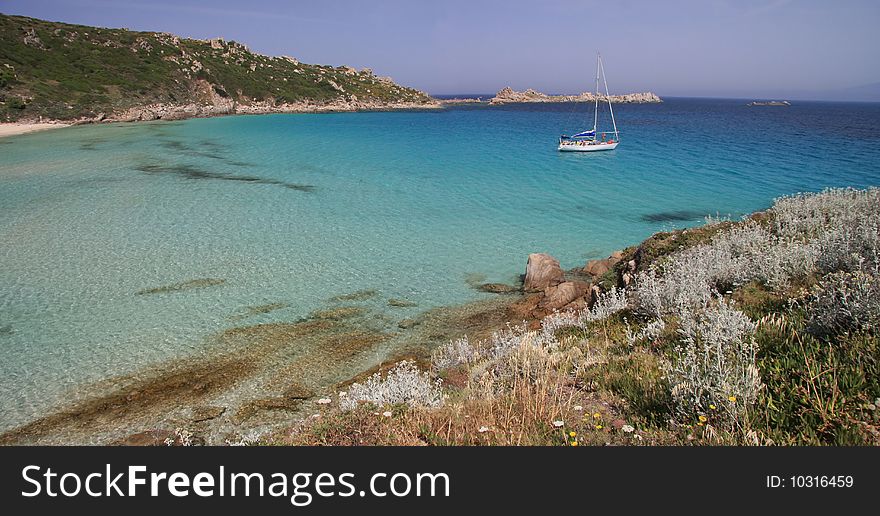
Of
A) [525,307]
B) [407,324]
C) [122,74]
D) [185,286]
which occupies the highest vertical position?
[122,74]

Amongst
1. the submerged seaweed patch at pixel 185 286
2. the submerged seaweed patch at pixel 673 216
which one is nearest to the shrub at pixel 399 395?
the submerged seaweed patch at pixel 185 286

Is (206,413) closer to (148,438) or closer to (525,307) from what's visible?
(148,438)

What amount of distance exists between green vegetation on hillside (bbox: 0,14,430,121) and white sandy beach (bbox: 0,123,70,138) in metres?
2.64

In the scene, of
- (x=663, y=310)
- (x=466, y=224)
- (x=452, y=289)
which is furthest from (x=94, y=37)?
(x=663, y=310)

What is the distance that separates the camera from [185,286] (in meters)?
15.3

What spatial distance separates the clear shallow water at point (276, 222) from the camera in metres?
12.8

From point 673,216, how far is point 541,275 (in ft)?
47.4

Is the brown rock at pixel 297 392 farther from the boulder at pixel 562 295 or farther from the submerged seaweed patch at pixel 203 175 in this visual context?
the submerged seaweed patch at pixel 203 175

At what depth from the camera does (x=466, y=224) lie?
24.1 m

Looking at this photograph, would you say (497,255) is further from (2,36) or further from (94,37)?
(94,37)

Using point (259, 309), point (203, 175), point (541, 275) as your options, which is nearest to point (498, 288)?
point (541, 275)

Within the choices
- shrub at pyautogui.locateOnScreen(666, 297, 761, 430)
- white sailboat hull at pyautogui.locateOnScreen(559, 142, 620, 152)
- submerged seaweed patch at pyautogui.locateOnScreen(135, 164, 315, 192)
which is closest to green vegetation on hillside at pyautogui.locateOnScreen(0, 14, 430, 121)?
submerged seaweed patch at pyautogui.locateOnScreen(135, 164, 315, 192)

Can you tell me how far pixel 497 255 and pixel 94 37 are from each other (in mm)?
112026
